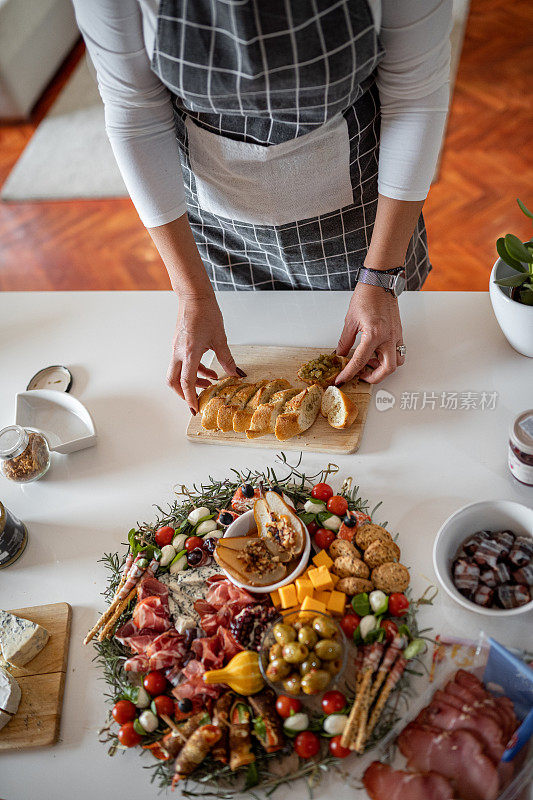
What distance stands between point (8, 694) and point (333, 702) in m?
0.48

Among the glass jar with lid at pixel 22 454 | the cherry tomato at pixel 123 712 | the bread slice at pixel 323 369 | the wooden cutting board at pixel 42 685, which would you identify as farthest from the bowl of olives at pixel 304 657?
the glass jar with lid at pixel 22 454

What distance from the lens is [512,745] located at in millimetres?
750

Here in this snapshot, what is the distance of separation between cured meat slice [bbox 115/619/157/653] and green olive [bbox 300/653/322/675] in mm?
240

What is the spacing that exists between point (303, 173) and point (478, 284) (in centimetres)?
145

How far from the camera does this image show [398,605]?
917mm

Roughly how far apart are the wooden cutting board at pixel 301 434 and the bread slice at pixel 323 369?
0.02 metres

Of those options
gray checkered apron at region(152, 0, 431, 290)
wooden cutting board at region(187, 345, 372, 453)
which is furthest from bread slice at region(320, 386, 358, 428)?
gray checkered apron at region(152, 0, 431, 290)

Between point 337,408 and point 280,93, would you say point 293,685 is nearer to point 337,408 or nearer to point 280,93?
point 337,408

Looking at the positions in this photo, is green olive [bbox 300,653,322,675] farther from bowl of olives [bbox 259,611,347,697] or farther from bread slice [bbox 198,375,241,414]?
bread slice [bbox 198,375,241,414]

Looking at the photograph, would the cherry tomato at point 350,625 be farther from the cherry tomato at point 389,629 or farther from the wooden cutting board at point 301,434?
the wooden cutting board at point 301,434

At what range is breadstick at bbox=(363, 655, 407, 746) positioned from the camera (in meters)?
0.83

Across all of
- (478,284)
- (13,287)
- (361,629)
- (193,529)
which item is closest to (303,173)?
(193,529)

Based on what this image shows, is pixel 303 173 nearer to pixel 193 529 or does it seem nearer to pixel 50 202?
pixel 193 529

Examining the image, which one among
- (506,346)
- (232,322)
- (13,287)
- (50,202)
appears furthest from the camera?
(50,202)
